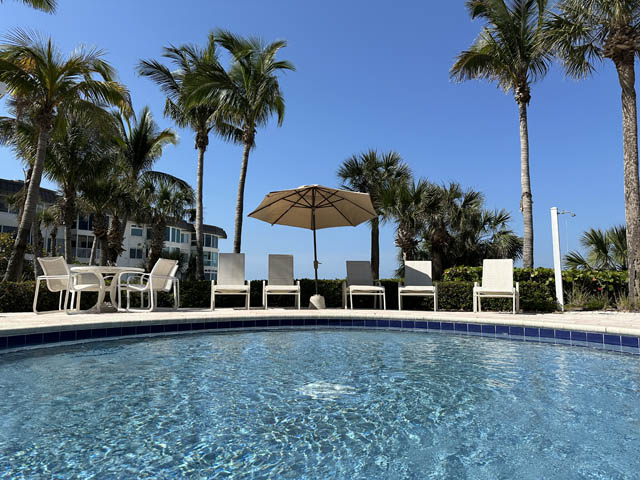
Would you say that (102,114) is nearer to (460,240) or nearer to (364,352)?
(364,352)

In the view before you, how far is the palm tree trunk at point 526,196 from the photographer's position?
11.7 meters

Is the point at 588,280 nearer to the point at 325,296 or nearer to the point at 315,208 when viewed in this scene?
the point at 325,296

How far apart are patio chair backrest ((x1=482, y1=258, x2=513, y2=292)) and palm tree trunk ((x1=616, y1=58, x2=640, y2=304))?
3.14m

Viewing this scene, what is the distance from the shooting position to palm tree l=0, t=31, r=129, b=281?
9.64 metres

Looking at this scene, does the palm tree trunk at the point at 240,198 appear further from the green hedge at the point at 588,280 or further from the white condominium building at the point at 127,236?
the white condominium building at the point at 127,236

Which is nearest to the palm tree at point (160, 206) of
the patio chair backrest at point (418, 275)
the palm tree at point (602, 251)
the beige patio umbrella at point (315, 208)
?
the beige patio umbrella at point (315, 208)

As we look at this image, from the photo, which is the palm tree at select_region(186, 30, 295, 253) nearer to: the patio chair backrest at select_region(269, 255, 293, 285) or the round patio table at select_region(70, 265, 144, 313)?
the patio chair backrest at select_region(269, 255, 293, 285)

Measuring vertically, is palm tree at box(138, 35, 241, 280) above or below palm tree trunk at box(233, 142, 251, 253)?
above

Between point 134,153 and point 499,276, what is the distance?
55.3ft

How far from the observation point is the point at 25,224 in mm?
9633

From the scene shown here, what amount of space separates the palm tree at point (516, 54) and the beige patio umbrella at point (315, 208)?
5285 mm

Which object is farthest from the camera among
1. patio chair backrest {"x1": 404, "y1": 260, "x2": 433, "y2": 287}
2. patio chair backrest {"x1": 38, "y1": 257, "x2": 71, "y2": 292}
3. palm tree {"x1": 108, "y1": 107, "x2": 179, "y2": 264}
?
palm tree {"x1": 108, "y1": 107, "x2": 179, "y2": 264}

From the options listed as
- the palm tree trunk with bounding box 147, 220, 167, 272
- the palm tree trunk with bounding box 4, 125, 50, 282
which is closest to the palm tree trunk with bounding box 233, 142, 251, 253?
the palm tree trunk with bounding box 4, 125, 50, 282

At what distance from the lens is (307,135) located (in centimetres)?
1691
